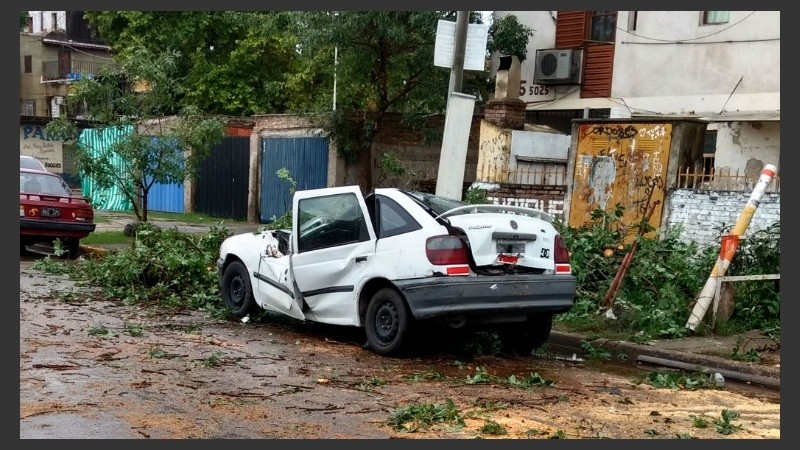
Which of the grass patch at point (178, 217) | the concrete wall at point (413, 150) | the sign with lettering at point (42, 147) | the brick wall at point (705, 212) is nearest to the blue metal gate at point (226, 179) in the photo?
the grass patch at point (178, 217)

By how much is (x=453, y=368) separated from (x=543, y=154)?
895cm

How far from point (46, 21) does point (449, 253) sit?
57332 mm

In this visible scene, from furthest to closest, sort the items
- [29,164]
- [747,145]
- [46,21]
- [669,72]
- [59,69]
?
[46,21], [59,69], [669,72], [747,145], [29,164]

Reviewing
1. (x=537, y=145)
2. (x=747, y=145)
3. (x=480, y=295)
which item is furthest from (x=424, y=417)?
(x=747, y=145)

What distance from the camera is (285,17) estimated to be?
20.2m

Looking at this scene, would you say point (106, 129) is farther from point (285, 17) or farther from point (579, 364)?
point (579, 364)

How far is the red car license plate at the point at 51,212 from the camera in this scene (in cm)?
1462

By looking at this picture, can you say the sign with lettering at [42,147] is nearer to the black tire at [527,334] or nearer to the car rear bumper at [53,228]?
the car rear bumper at [53,228]

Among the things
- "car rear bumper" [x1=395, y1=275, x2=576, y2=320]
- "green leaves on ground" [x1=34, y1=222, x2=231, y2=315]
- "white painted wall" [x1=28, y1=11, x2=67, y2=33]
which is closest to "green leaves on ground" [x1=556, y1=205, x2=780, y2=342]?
"car rear bumper" [x1=395, y1=275, x2=576, y2=320]

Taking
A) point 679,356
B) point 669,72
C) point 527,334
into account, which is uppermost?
point 669,72

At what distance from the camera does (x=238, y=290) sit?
32.3ft

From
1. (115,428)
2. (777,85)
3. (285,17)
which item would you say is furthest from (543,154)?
(115,428)

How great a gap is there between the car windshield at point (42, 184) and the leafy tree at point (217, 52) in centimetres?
1456

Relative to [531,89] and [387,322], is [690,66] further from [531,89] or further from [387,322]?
[387,322]
